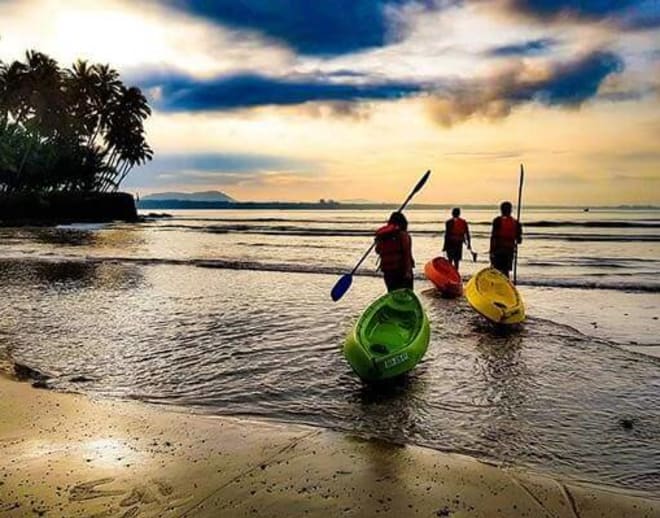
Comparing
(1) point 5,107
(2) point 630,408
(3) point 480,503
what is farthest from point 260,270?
(1) point 5,107

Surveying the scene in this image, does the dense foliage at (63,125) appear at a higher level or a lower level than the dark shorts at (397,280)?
higher

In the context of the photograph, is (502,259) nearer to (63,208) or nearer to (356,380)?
(356,380)

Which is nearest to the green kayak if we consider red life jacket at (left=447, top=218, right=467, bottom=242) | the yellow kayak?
the yellow kayak

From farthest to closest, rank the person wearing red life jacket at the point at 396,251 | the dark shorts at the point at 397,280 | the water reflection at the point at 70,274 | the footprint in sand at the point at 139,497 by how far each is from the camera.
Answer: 1. the water reflection at the point at 70,274
2. the dark shorts at the point at 397,280
3. the person wearing red life jacket at the point at 396,251
4. the footprint in sand at the point at 139,497

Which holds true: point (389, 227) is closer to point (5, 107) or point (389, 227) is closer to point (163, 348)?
point (163, 348)

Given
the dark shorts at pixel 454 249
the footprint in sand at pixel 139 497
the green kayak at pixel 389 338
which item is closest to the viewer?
the footprint in sand at pixel 139 497


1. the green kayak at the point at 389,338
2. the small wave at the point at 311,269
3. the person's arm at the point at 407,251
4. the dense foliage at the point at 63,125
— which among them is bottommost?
the small wave at the point at 311,269

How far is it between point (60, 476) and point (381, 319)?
4628 millimetres

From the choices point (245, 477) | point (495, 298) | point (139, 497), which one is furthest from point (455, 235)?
point (139, 497)

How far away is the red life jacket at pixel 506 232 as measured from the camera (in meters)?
12.4

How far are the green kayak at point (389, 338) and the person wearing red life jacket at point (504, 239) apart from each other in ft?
16.3

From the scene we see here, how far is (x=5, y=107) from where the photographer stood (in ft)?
191

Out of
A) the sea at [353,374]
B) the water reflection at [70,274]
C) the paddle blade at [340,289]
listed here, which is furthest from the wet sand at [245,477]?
the water reflection at [70,274]

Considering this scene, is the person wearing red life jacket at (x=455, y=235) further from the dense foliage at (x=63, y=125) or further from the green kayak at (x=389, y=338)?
the dense foliage at (x=63, y=125)
